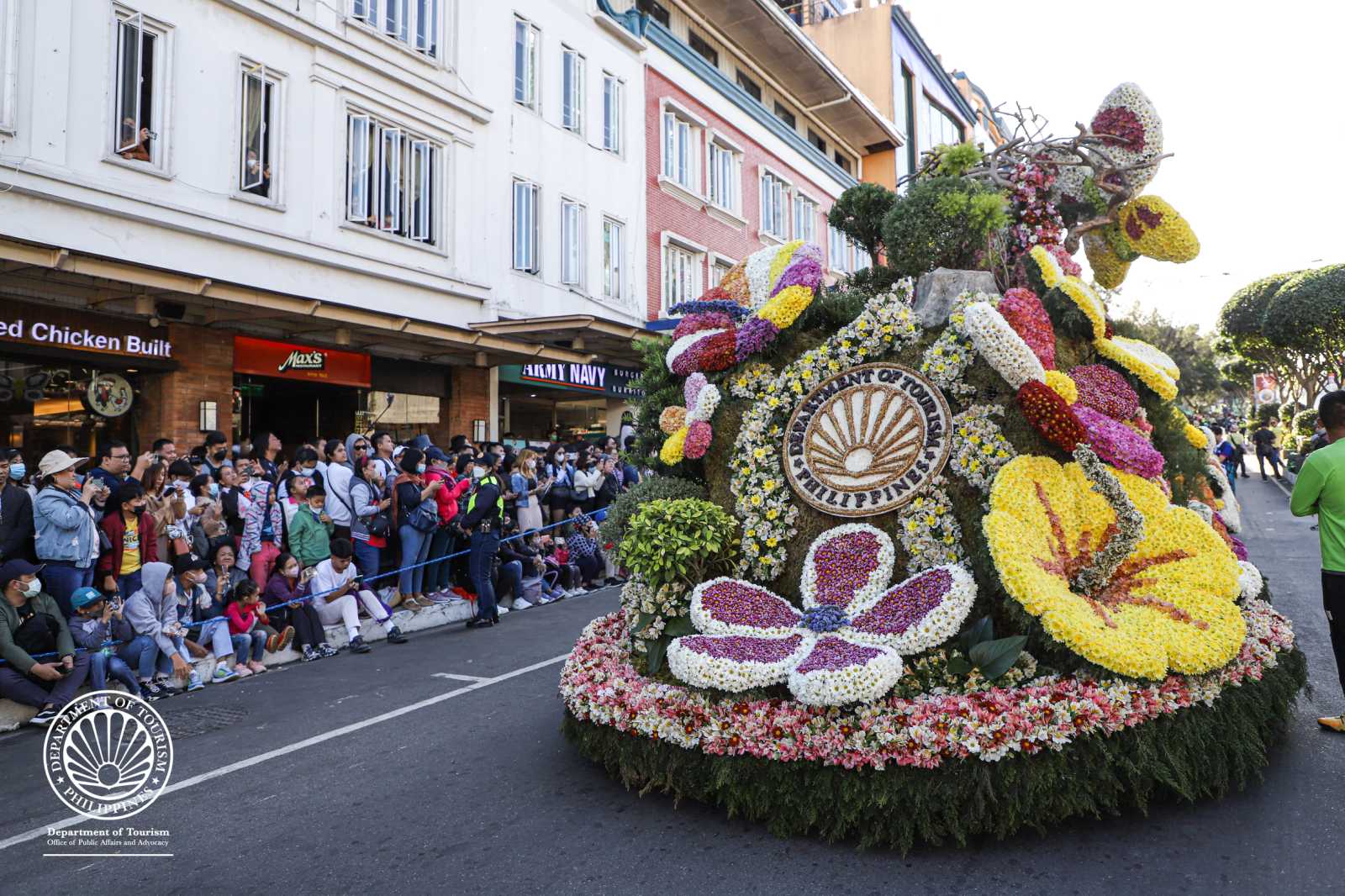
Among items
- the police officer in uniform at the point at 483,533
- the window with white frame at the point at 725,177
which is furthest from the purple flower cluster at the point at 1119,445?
the window with white frame at the point at 725,177

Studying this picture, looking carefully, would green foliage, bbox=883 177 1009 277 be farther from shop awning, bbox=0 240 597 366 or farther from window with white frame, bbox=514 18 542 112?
window with white frame, bbox=514 18 542 112

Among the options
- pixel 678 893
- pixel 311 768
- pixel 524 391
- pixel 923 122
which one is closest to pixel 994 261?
pixel 678 893

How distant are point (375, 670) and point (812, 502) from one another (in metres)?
4.61

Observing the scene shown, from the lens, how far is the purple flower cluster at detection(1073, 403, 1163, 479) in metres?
5.26

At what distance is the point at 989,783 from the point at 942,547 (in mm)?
1552

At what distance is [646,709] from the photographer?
4.61 m

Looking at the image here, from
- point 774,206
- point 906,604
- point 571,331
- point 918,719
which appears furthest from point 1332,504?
point 774,206

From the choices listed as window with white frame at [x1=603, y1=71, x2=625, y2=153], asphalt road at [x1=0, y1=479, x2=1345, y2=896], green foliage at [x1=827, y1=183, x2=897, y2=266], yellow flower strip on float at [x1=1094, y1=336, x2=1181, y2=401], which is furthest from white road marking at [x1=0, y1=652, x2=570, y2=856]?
window with white frame at [x1=603, y1=71, x2=625, y2=153]

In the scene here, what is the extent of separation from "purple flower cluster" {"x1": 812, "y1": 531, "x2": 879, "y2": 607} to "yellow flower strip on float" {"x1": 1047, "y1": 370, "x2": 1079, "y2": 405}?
1393mm

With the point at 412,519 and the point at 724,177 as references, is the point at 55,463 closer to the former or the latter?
the point at 412,519

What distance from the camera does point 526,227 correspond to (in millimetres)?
17125

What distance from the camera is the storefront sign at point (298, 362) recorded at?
12367 millimetres

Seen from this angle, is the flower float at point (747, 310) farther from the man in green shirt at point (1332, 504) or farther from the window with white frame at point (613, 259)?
the window with white frame at point (613, 259)

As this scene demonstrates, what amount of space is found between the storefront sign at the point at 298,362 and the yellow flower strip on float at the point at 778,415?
8916 mm
